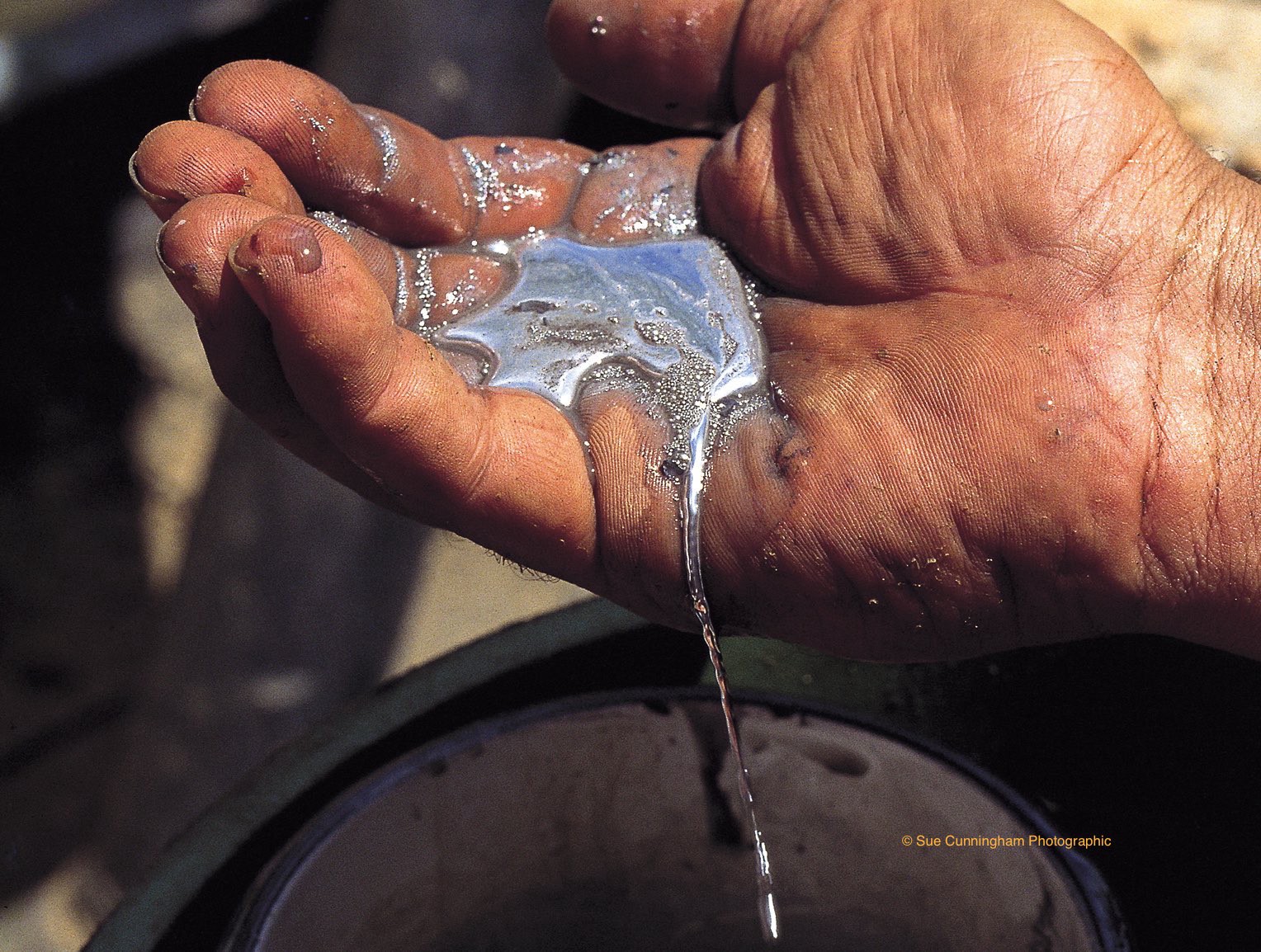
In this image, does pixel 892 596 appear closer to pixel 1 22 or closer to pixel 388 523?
pixel 388 523

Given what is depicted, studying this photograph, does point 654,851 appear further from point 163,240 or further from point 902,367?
point 163,240

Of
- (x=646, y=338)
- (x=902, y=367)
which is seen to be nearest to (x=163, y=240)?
(x=646, y=338)

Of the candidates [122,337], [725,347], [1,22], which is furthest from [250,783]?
[1,22]

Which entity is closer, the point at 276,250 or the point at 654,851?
the point at 276,250

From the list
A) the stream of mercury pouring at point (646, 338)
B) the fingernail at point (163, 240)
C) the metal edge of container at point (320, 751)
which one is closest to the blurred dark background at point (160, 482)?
the metal edge of container at point (320, 751)

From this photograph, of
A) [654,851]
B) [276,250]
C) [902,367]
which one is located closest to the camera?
[276,250]

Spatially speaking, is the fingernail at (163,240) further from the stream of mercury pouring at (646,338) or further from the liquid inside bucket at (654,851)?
the liquid inside bucket at (654,851)
